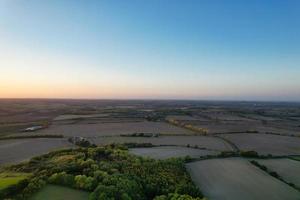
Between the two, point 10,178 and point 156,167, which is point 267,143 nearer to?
point 156,167

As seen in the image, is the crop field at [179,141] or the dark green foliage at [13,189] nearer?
the dark green foliage at [13,189]

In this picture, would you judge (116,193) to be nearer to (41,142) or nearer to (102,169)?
(102,169)

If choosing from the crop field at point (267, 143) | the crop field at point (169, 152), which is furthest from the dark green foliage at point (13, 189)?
the crop field at point (267, 143)

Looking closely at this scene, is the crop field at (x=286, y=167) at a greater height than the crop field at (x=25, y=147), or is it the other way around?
the crop field at (x=25, y=147)

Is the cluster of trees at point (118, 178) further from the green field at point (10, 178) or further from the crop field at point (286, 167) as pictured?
the crop field at point (286, 167)

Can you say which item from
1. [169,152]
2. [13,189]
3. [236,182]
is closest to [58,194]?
[13,189]

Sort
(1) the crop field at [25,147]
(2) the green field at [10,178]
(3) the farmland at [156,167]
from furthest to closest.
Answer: (1) the crop field at [25,147]
(3) the farmland at [156,167]
(2) the green field at [10,178]

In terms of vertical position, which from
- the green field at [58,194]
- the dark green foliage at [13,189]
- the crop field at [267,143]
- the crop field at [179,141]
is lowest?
the crop field at [267,143]
